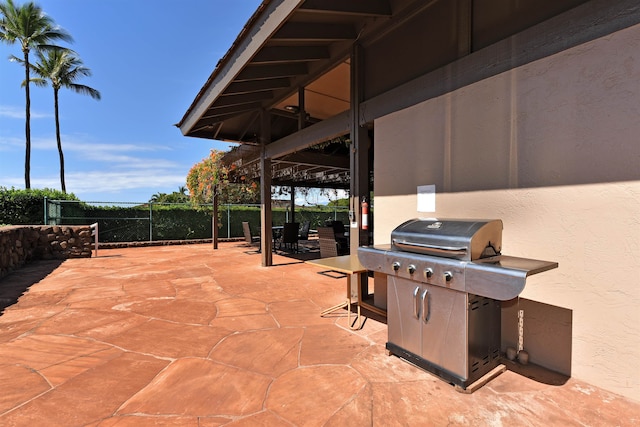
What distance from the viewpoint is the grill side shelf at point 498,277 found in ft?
5.49

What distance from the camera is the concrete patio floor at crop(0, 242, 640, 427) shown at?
1.73m

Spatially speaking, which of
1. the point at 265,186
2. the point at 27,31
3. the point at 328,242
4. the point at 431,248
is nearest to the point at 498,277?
the point at 431,248

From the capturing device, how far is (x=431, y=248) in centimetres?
215

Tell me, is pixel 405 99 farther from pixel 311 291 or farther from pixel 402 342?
pixel 311 291

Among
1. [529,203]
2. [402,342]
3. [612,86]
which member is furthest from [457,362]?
[612,86]

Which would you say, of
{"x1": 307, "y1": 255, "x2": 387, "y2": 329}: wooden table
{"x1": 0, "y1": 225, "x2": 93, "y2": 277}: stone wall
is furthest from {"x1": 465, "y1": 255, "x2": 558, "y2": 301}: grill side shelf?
{"x1": 0, "y1": 225, "x2": 93, "y2": 277}: stone wall

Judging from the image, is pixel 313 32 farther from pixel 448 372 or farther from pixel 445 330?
pixel 448 372

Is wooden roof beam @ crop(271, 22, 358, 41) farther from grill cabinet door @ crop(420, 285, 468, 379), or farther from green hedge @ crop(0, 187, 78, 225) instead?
green hedge @ crop(0, 187, 78, 225)

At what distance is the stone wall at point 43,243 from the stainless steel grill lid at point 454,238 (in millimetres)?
7520

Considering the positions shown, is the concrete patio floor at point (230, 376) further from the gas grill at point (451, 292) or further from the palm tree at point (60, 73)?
the palm tree at point (60, 73)

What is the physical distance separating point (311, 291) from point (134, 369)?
265 centimetres

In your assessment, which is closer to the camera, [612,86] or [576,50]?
[612,86]

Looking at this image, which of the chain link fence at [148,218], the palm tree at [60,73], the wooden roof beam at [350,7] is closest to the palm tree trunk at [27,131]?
the palm tree at [60,73]

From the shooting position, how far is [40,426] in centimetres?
164
